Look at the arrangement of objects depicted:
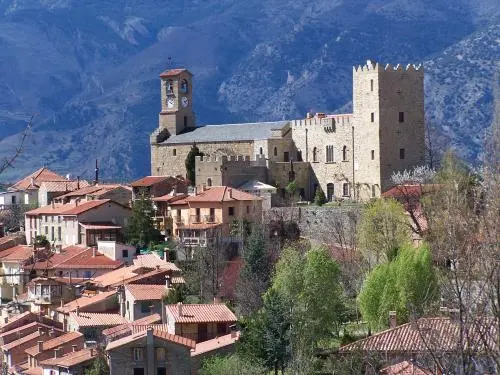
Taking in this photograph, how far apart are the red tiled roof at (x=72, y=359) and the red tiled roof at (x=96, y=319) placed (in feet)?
15.2

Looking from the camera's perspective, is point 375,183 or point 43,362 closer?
point 43,362

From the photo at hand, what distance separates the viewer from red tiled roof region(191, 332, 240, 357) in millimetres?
50906

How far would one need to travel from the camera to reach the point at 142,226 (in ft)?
252

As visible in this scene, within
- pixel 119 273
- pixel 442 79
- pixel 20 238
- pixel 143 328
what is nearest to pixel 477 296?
pixel 143 328

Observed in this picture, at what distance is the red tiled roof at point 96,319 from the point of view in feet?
199

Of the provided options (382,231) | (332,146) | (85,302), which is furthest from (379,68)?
(85,302)

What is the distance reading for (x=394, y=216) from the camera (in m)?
61.9

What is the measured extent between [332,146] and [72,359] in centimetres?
2923

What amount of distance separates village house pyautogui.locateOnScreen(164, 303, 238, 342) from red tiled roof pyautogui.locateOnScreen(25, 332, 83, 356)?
17.5 ft

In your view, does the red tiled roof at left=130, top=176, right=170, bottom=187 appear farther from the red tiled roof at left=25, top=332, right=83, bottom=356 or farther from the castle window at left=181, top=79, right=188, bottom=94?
the red tiled roof at left=25, top=332, right=83, bottom=356

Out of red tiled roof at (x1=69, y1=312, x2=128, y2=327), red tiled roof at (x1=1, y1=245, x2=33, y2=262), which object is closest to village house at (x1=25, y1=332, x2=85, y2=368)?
red tiled roof at (x1=69, y1=312, x2=128, y2=327)

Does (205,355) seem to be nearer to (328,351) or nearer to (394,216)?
(328,351)

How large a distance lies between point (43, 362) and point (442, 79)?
124 meters

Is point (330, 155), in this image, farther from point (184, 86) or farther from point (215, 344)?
point (215, 344)
